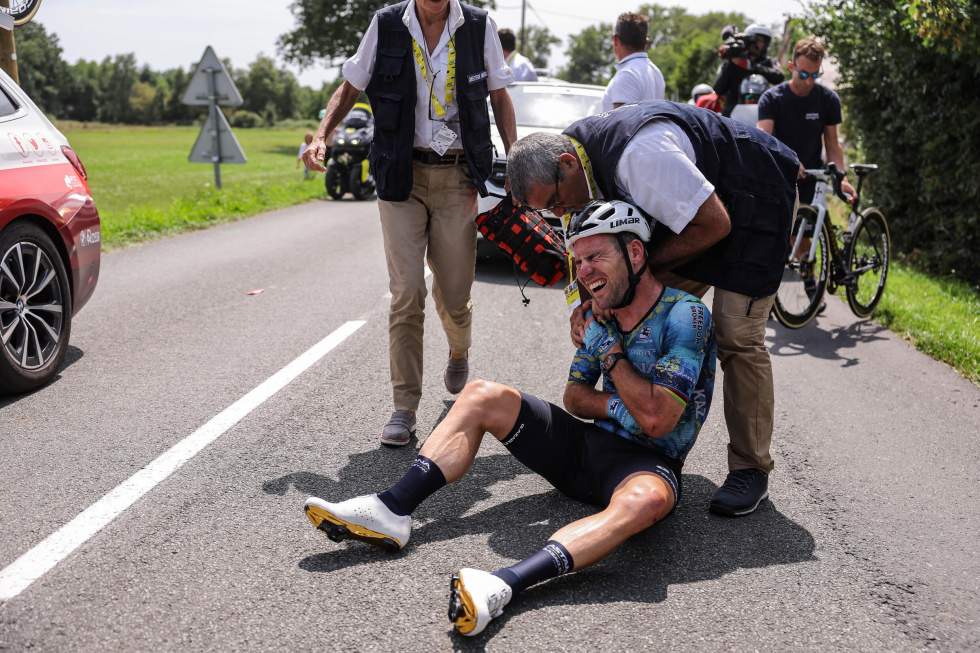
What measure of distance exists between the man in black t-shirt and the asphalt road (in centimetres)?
214

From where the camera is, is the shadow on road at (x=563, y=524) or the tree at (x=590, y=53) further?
the tree at (x=590, y=53)

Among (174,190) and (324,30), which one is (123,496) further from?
(324,30)

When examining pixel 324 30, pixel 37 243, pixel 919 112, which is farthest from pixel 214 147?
pixel 324 30

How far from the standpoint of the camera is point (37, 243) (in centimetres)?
542

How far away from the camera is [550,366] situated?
245 inches

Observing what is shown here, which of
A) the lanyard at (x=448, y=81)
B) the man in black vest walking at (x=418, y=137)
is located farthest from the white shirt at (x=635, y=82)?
the lanyard at (x=448, y=81)

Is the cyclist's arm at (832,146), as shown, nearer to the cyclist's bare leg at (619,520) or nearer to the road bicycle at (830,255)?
the road bicycle at (830,255)

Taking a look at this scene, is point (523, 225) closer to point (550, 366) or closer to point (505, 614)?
point (505, 614)

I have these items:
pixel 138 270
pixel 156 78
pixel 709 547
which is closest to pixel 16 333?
pixel 709 547

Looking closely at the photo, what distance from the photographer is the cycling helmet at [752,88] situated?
978cm

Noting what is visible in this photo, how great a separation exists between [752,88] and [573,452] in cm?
700

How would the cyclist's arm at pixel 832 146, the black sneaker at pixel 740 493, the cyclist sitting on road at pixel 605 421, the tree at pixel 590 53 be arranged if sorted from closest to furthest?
the cyclist sitting on road at pixel 605 421 < the black sneaker at pixel 740 493 < the cyclist's arm at pixel 832 146 < the tree at pixel 590 53

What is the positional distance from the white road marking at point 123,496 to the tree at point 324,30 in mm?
49074

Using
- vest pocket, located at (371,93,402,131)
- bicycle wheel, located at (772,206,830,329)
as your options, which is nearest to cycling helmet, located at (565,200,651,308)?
vest pocket, located at (371,93,402,131)
